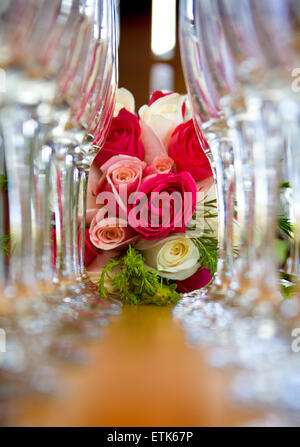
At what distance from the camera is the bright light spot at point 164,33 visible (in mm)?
2672

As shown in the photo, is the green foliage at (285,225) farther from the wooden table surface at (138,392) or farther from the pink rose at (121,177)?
the wooden table surface at (138,392)

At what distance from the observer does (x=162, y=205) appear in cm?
43

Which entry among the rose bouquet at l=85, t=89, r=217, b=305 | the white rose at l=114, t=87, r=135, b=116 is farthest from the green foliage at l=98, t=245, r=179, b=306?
the white rose at l=114, t=87, r=135, b=116

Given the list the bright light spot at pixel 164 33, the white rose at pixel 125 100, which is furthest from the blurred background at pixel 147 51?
the white rose at pixel 125 100

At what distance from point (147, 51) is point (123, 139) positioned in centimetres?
244

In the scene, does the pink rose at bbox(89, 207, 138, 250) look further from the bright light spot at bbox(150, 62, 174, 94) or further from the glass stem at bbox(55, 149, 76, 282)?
the bright light spot at bbox(150, 62, 174, 94)

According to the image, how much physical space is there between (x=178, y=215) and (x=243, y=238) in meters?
0.16

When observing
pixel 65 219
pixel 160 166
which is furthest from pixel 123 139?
pixel 65 219

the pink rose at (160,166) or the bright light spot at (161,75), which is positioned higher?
the bright light spot at (161,75)

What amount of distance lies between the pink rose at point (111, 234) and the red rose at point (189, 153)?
0.31 ft

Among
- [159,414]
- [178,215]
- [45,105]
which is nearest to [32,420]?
[159,414]
